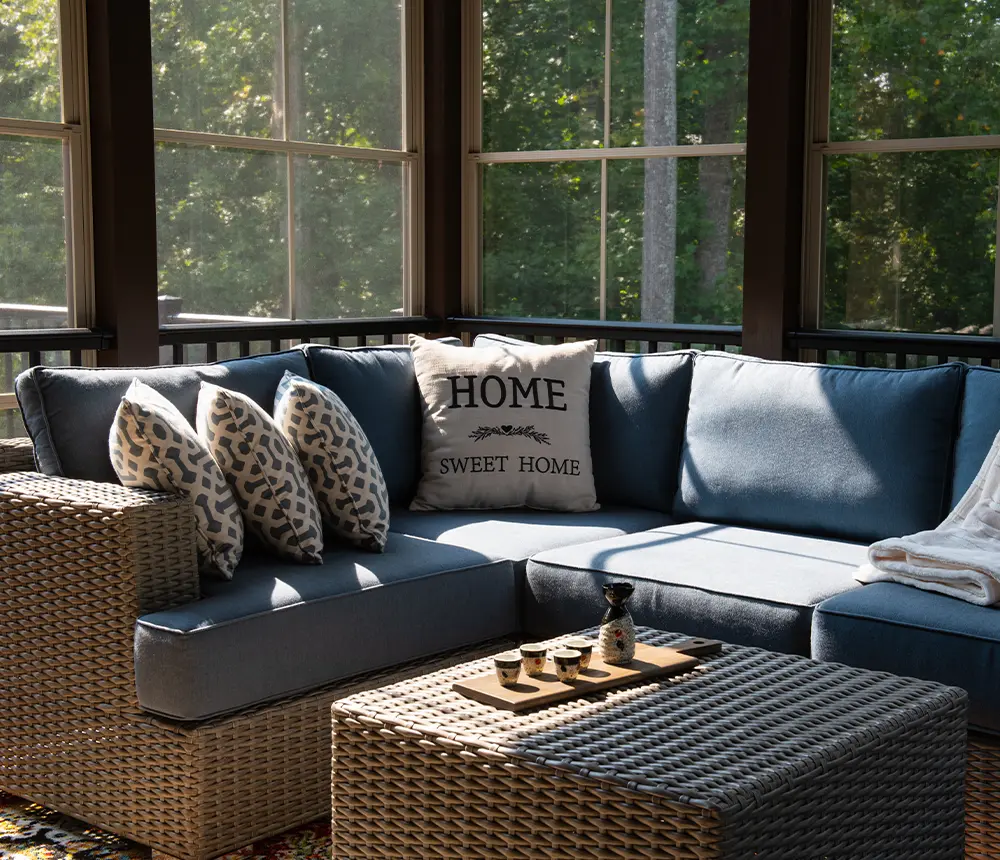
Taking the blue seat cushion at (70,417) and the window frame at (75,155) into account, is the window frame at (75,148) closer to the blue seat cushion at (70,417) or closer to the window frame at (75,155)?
the window frame at (75,155)

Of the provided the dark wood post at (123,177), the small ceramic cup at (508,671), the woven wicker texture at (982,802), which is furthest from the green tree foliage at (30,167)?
the woven wicker texture at (982,802)

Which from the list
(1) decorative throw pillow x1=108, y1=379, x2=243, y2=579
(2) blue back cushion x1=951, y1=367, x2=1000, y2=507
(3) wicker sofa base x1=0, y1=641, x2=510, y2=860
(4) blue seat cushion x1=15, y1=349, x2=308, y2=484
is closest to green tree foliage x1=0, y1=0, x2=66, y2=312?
(4) blue seat cushion x1=15, y1=349, x2=308, y2=484

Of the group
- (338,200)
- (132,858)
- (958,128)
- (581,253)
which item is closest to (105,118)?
(338,200)

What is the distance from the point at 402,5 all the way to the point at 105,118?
5.42 ft

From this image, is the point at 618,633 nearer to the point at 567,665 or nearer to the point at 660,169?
the point at 567,665

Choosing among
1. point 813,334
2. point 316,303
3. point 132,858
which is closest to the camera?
point 132,858

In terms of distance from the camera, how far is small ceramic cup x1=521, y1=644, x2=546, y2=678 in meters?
2.18

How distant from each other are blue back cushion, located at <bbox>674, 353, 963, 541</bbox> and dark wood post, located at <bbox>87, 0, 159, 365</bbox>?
1822mm

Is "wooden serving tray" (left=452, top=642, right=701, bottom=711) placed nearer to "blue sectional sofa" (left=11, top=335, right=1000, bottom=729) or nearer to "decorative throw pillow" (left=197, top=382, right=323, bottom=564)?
"blue sectional sofa" (left=11, top=335, right=1000, bottom=729)

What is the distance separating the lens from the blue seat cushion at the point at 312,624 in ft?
8.25

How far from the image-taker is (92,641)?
8.76 feet

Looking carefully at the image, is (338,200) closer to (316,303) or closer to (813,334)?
(316,303)

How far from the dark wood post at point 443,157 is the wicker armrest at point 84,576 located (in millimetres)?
2769

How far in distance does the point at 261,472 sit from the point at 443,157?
8.92 ft
